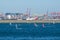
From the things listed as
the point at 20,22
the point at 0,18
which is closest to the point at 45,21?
the point at 20,22

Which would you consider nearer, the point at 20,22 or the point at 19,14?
the point at 20,22

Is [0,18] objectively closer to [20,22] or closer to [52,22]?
[20,22]

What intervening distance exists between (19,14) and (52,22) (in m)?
9.80

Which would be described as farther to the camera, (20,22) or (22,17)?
(22,17)

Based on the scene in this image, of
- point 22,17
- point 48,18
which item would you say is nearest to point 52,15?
point 48,18

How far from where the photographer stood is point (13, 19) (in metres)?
72.5

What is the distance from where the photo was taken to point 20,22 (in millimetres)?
68438

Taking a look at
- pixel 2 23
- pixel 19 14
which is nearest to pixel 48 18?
pixel 19 14

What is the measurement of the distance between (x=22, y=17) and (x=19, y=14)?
1200 mm

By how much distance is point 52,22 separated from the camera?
230ft

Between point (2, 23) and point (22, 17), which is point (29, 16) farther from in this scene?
point (2, 23)

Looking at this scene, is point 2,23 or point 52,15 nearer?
point 2,23

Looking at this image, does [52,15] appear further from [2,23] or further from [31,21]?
[2,23]

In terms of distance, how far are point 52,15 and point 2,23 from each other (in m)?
13.6
